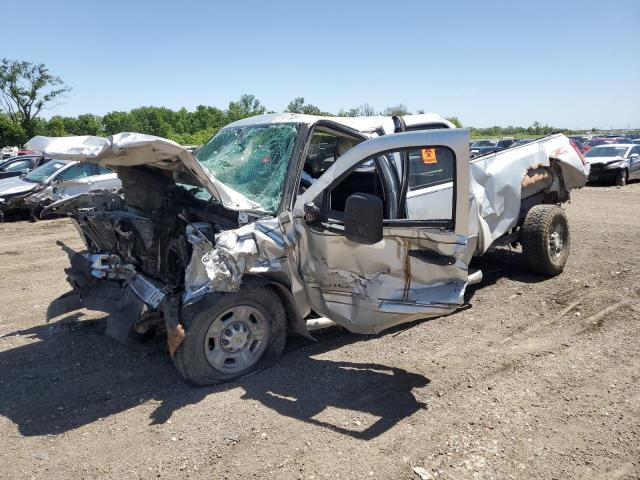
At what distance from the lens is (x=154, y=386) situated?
4012 millimetres

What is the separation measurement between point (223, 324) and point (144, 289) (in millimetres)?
721

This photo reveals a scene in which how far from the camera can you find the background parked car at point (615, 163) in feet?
60.1

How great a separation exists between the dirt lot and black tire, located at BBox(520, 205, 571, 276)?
0.70m

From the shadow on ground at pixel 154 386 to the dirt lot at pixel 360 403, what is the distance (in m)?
0.02

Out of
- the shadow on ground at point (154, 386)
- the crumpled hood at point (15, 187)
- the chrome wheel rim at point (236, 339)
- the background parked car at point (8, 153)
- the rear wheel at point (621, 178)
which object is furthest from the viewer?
the background parked car at point (8, 153)

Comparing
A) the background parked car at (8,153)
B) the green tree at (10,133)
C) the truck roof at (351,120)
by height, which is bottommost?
the truck roof at (351,120)

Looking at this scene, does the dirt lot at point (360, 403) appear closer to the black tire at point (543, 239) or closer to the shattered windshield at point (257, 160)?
the black tire at point (543, 239)

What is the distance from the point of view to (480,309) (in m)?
5.57

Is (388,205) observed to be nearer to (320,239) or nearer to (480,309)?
(320,239)

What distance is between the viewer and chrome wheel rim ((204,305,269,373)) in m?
3.87

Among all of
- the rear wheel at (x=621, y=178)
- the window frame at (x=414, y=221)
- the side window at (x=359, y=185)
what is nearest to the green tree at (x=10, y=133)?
the rear wheel at (x=621, y=178)

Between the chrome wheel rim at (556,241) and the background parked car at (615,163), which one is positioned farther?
the background parked car at (615,163)

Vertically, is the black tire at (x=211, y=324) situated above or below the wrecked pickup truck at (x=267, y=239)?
below

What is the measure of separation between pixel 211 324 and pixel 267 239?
76cm
